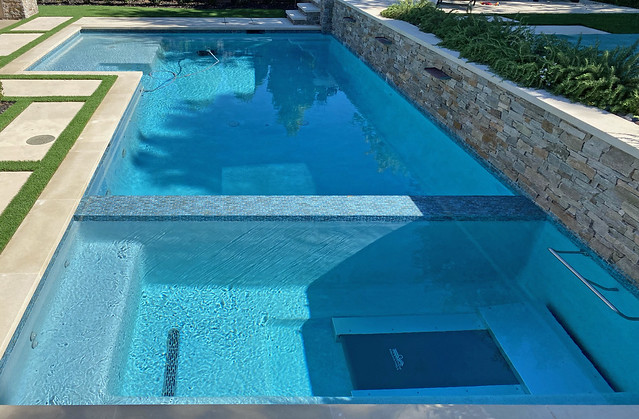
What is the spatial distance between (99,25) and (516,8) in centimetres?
1312

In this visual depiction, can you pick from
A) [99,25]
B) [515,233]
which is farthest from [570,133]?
[99,25]

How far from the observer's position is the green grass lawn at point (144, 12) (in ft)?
54.4

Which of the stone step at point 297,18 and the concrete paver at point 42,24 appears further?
the stone step at point 297,18

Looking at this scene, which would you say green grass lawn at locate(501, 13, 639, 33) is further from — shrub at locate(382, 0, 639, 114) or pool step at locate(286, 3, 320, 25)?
pool step at locate(286, 3, 320, 25)

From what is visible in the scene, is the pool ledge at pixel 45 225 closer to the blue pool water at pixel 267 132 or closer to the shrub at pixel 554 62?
the blue pool water at pixel 267 132

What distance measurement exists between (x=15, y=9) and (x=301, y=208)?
14.7m

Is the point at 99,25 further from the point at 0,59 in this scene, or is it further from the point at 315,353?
the point at 315,353

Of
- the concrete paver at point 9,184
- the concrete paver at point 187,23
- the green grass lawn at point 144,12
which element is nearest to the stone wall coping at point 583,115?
the concrete paver at point 9,184

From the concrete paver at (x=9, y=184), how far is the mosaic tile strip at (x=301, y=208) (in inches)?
32.6

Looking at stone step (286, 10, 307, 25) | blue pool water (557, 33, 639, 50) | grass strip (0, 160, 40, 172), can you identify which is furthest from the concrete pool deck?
stone step (286, 10, 307, 25)

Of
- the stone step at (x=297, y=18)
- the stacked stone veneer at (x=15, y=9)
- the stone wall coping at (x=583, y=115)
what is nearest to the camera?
the stone wall coping at (x=583, y=115)

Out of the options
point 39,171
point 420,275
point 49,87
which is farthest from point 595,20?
point 39,171

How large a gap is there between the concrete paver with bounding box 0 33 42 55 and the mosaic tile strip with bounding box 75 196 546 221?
28.5ft

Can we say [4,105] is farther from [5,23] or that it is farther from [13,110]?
[5,23]
